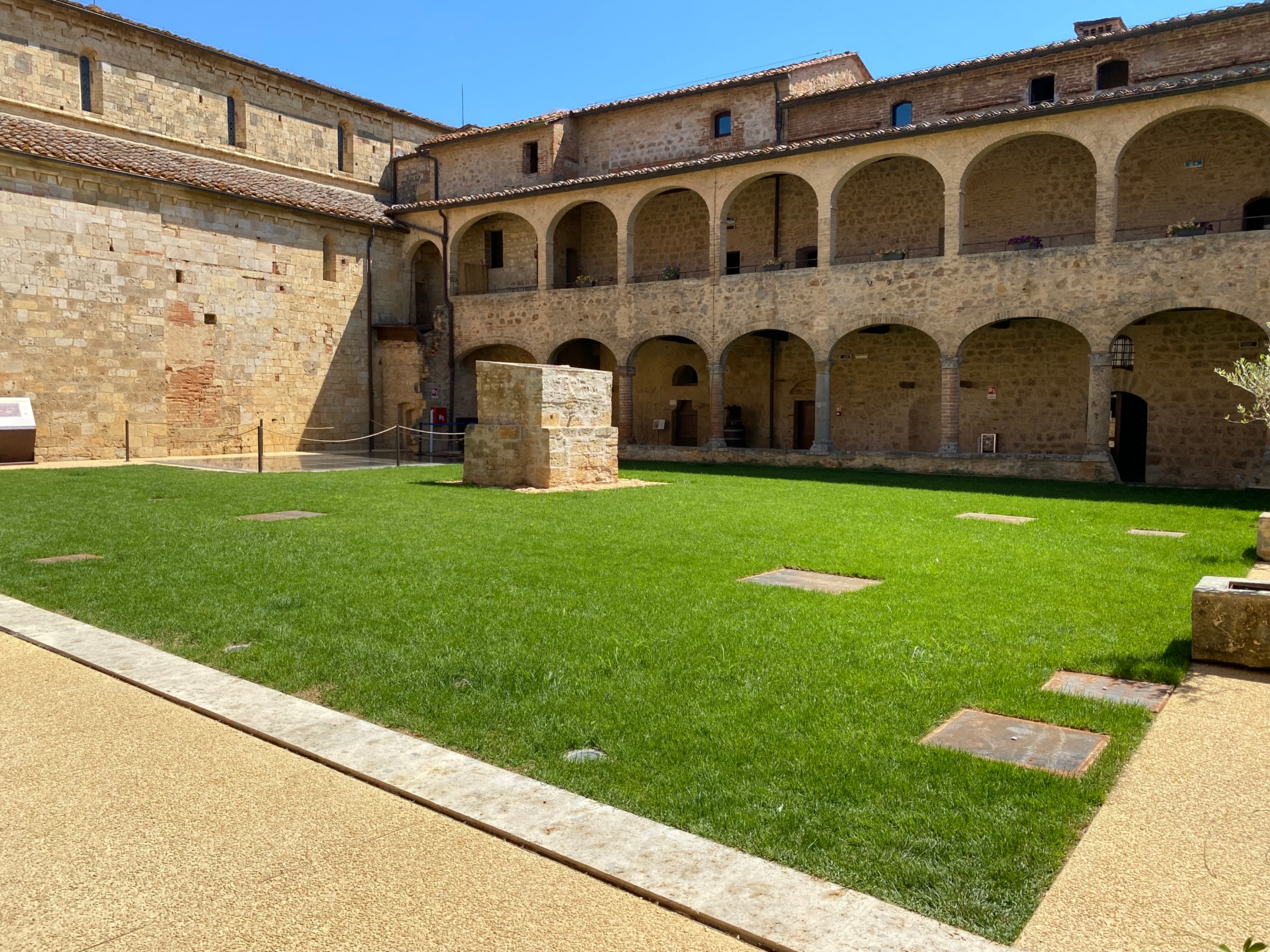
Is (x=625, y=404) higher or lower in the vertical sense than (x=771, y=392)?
lower

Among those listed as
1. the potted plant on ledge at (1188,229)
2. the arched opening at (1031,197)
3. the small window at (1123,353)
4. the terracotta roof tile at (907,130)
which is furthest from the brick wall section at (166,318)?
the potted plant on ledge at (1188,229)

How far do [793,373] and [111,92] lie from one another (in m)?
19.6

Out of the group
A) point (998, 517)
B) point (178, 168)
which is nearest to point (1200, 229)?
point (998, 517)

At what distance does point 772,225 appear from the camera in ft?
84.0

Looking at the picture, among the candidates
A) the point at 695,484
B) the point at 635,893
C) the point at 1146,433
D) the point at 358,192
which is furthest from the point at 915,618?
the point at 358,192

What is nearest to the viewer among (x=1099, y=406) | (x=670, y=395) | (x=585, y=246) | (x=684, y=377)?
(x=1099, y=406)

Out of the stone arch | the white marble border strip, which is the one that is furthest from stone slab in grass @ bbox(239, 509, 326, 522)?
the stone arch

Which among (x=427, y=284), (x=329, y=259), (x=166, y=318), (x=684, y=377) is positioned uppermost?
(x=329, y=259)

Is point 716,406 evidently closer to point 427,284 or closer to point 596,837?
point 427,284

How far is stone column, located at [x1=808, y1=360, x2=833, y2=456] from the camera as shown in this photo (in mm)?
22109

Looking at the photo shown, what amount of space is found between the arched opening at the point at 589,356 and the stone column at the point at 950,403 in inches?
433

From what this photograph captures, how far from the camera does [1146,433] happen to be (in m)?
21.4

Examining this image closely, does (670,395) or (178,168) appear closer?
(178,168)

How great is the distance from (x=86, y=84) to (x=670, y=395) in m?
17.7
